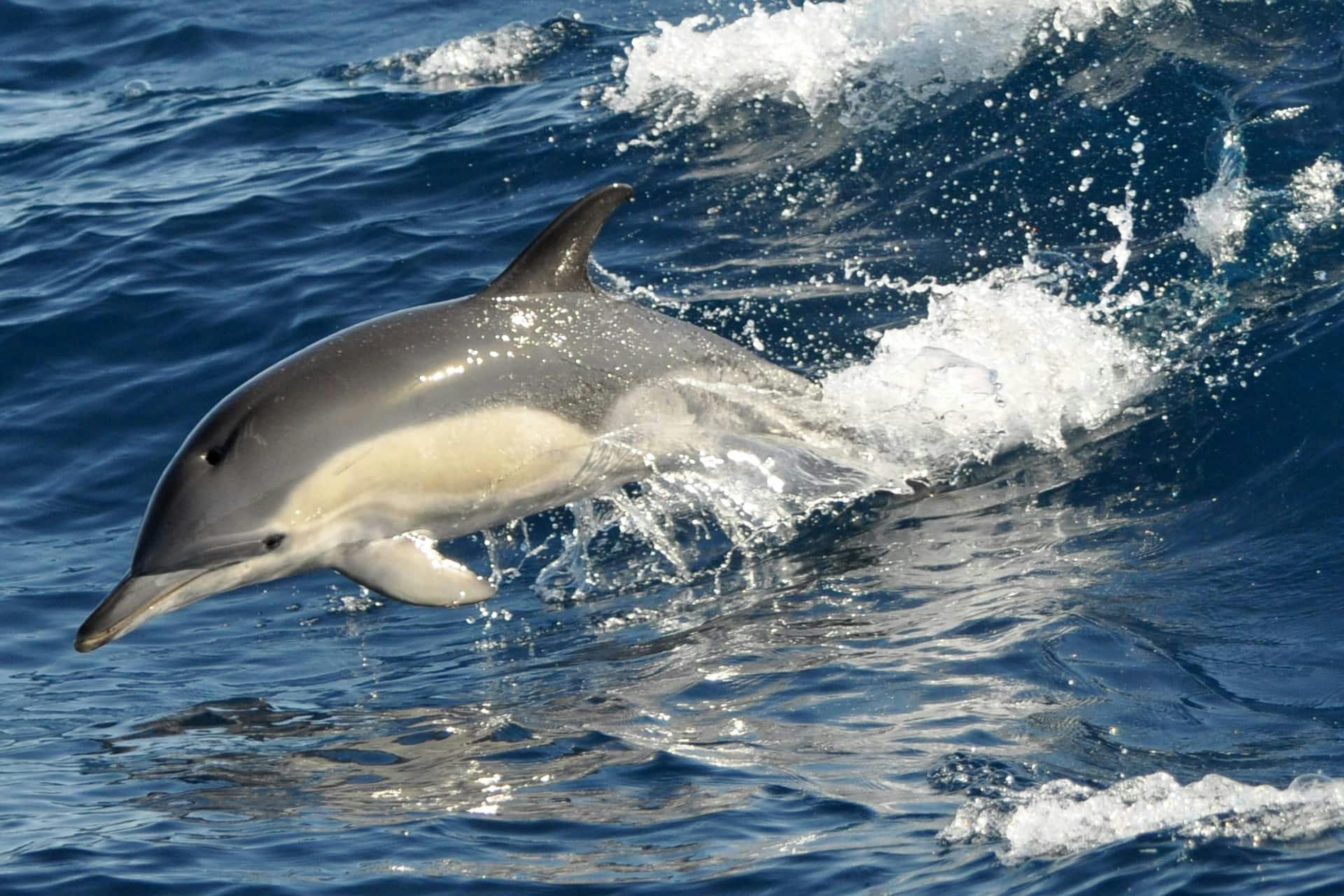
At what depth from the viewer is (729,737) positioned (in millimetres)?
5148

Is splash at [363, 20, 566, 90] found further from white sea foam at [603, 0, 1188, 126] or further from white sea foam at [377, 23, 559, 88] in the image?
white sea foam at [603, 0, 1188, 126]

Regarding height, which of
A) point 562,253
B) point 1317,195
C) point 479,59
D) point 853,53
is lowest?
point 1317,195

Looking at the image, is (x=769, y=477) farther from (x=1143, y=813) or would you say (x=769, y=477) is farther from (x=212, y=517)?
(x=1143, y=813)

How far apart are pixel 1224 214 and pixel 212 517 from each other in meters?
5.86

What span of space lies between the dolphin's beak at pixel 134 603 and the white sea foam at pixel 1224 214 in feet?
18.3

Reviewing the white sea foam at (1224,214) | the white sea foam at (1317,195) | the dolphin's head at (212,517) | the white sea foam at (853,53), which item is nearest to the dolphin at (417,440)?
the dolphin's head at (212,517)

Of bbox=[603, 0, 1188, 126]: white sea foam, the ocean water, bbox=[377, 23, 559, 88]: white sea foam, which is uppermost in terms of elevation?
bbox=[377, 23, 559, 88]: white sea foam

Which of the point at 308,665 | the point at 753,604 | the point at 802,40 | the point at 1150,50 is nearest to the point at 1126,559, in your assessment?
the point at 753,604

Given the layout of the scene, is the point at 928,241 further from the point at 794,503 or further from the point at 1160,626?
the point at 1160,626

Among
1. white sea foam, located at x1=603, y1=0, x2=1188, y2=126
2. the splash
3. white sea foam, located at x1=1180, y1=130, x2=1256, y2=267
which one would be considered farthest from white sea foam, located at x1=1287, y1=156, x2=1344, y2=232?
the splash

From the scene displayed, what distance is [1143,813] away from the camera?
13.6 feet

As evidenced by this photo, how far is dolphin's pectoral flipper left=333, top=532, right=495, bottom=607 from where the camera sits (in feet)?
20.0

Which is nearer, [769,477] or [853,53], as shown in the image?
[769,477]

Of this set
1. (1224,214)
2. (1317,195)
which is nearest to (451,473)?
(1224,214)
